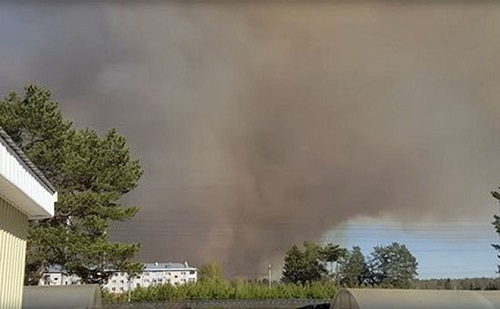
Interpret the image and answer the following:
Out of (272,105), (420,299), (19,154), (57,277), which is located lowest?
(420,299)

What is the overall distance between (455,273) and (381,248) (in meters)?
1.85

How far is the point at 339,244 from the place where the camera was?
12.3 meters

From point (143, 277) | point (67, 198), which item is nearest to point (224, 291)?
point (143, 277)

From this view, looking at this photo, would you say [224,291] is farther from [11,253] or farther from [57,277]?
[11,253]

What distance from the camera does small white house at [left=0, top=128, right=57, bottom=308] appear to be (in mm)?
2576

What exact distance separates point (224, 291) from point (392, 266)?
3.53 meters

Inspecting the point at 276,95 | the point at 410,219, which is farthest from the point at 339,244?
the point at 276,95

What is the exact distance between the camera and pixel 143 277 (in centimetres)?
1000

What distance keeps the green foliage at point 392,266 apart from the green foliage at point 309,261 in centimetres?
74

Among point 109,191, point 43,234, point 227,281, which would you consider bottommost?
point 227,281

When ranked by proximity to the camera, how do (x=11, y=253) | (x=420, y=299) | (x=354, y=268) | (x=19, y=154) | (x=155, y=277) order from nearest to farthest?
(x=19, y=154) → (x=11, y=253) → (x=420, y=299) → (x=155, y=277) → (x=354, y=268)

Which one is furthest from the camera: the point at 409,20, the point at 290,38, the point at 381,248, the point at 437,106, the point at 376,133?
the point at 381,248

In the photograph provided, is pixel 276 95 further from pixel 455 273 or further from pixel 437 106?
pixel 455 273

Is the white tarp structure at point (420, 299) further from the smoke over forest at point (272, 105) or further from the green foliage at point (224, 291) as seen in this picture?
the green foliage at point (224, 291)
